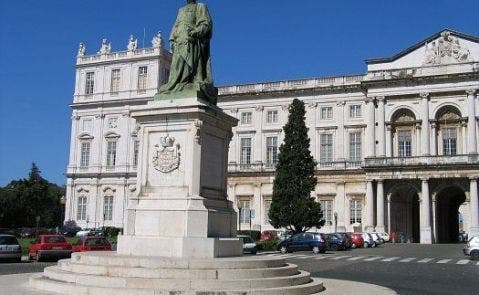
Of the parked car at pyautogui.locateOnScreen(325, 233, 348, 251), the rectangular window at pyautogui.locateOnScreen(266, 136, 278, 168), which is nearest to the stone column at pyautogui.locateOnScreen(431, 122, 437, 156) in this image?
the rectangular window at pyautogui.locateOnScreen(266, 136, 278, 168)

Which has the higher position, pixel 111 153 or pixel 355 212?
pixel 111 153

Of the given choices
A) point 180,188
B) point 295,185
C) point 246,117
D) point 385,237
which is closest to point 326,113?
point 246,117

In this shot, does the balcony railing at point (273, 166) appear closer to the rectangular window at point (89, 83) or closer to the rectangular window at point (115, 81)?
the rectangular window at point (115, 81)

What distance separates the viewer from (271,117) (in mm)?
61312

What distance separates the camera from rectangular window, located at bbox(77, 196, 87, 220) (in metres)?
66.1

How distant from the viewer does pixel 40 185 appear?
79125 mm

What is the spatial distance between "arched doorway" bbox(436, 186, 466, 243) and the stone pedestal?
43.9 m

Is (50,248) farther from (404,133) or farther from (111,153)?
(111,153)

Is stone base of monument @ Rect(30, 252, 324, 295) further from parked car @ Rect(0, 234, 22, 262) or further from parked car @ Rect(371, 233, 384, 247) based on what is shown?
parked car @ Rect(371, 233, 384, 247)

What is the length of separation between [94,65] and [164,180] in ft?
184

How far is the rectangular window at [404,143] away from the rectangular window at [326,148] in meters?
6.87

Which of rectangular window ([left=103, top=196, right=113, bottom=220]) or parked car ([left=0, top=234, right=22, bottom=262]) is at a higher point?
rectangular window ([left=103, top=196, right=113, bottom=220])

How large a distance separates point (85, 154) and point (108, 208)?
23.1 ft

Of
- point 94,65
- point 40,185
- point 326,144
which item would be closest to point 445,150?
point 326,144
